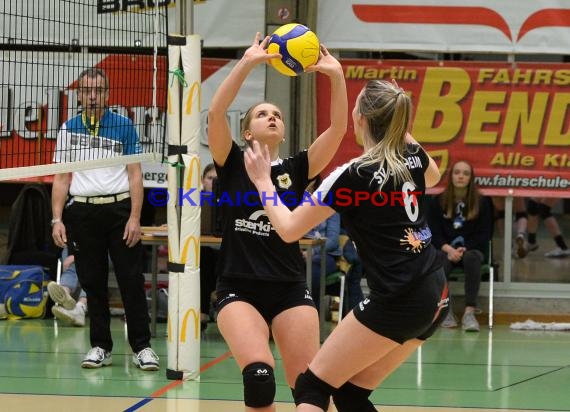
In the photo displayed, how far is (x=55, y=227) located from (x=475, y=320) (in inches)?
158

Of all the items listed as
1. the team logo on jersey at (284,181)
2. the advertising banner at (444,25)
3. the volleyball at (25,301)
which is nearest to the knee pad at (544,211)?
the advertising banner at (444,25)

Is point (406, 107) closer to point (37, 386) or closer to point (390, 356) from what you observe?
point (390, 356)

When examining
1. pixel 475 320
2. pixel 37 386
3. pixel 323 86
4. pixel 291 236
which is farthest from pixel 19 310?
pixel 291 236

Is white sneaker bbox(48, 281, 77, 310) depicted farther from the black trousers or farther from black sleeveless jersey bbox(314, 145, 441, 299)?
black sleeveless jersey bbox(314, 145, 441, 299)

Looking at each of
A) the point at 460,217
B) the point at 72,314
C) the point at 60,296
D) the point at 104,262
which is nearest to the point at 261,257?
the point at 104,262

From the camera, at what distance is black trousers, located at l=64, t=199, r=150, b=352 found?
295 inches

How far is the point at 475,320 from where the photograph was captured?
31.3 feet

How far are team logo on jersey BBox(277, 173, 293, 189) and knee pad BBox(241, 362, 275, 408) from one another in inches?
36.2

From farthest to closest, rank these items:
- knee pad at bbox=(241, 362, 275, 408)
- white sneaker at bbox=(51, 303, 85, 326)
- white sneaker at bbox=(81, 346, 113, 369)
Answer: white sneaker at bbox=(51, 303, 85, 326) < white sneaker at bbox=(81, 346, 113, 369) < knee pad at bbox=(241, 362, 275, 408)

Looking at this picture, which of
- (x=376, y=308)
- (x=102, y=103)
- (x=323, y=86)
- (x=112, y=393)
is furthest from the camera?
(x=323, y=86)

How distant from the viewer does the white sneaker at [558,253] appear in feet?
39.7

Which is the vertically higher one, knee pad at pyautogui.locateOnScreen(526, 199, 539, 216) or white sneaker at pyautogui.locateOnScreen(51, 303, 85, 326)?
knee pad at pyautogui.locateOnScreen(526, 199, 539, 216)

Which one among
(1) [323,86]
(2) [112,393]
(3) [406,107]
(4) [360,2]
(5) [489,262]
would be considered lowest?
(2) [112,393]

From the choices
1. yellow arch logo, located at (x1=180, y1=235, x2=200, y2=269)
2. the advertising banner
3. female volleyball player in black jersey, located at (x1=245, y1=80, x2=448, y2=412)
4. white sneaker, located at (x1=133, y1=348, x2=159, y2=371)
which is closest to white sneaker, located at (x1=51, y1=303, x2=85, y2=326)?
white sneaker, located at (x1=133, y1=348, x2=159, y2=371)
